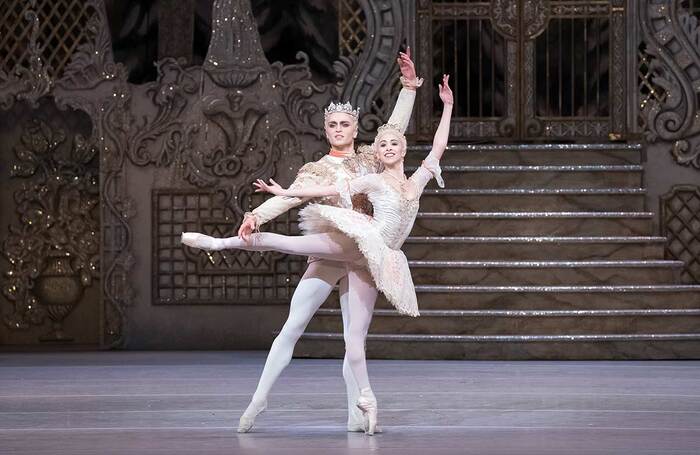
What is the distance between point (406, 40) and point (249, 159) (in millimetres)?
1436

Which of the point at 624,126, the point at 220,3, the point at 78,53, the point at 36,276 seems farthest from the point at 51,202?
the point at 624,126

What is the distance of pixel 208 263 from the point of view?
10438 millimetres

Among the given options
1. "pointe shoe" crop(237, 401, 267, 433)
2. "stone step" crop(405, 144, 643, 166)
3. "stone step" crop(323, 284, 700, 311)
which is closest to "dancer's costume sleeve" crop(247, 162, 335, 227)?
"pointe shoe" crop(237, 401, 267, 433)

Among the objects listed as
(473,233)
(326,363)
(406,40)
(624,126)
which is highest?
(406,40)

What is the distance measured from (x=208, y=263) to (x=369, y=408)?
17.4 feet

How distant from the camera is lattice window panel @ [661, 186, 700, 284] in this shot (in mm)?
10312

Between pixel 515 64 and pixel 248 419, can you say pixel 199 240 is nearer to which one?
pixel 248 419

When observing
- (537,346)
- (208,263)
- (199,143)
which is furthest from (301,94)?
(537,346)

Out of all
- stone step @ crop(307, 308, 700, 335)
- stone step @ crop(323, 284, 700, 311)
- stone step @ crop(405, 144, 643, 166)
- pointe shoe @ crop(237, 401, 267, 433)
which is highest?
stone step @ crop(405, 144, 643, 166)

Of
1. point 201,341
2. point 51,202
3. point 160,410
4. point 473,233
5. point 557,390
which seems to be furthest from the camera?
point 51,202

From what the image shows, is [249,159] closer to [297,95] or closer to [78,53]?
[297,95]

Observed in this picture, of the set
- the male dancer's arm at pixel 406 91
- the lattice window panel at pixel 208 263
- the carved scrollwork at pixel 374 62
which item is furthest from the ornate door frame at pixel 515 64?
the male dancer's arm at pixel 406 91

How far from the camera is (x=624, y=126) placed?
1045 cm

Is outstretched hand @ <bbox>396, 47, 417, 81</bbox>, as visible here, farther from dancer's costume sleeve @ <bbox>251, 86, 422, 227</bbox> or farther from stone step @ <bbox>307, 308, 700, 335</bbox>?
stone step @ <bbox>307, 308, 700, 335</bbox>
